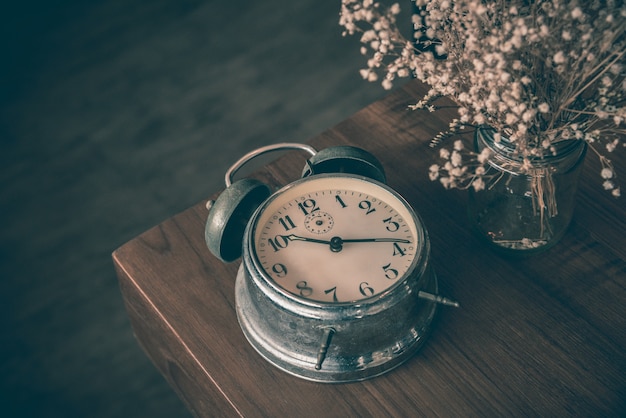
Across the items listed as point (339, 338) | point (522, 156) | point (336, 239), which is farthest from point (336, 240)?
point (522, 156)

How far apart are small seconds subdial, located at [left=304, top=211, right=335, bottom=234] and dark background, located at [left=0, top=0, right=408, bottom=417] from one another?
1.02 metres

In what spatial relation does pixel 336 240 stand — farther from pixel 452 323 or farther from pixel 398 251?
pixel 452 323

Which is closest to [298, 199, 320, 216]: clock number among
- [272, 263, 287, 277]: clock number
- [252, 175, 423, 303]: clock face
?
[252, 175, 423, 303]: clock face

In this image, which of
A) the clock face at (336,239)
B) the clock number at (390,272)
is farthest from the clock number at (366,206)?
the clock number at (390,272)

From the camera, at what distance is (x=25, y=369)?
1980 millimetres

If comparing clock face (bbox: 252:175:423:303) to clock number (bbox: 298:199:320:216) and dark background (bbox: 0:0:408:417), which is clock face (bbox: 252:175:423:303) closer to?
clock number (bbox: 298:199:320:216)

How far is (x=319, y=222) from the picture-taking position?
1.14m

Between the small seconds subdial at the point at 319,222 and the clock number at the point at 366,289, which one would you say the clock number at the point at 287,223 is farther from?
the clock number at the point at 366,289

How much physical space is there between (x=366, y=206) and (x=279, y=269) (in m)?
0.19

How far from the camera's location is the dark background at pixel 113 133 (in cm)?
201

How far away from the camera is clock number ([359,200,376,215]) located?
1152mm

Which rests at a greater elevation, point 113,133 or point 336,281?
point 336,281

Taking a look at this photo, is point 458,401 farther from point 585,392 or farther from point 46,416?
point 46,416

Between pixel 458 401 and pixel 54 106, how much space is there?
6.86 ft
